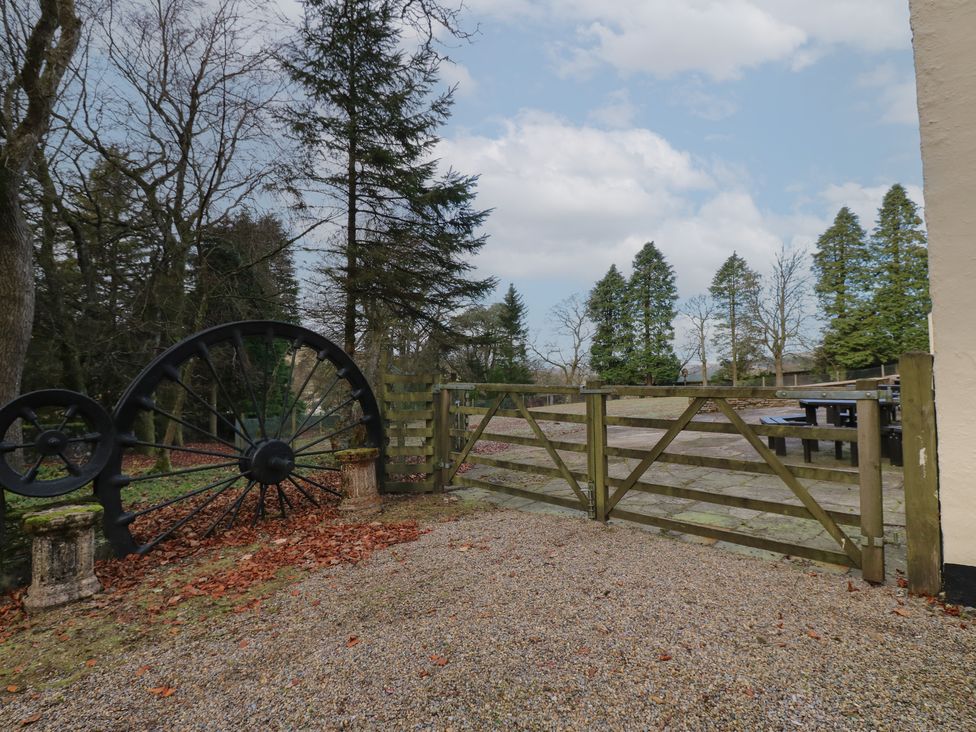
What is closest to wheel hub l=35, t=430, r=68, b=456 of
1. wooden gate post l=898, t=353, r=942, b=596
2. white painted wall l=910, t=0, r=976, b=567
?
wooden gate post l=898, t=353, r=942, b=596

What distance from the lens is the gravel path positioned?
1935 millimetres

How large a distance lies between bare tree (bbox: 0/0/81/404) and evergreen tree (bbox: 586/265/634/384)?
3033 cm

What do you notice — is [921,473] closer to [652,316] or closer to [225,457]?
[225,457]

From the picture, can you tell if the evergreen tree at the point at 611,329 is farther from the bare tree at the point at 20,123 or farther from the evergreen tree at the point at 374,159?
the bare tree at the point at 20,123

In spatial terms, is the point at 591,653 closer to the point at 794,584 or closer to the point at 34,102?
the point at 794,584

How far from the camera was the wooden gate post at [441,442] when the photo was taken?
5957mm

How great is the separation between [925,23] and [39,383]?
1632 cm

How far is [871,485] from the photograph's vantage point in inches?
118

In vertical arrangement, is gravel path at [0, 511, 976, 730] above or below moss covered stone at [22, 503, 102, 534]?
below

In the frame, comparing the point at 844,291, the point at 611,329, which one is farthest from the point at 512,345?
the point at 844,291

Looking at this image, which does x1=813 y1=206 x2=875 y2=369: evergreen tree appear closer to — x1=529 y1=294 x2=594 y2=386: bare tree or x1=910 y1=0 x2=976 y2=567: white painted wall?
x1=529 y1=294 x2=594 y2=386: bare tree

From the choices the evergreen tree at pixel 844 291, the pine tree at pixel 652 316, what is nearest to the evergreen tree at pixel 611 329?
the pine tree at pixel 652 316

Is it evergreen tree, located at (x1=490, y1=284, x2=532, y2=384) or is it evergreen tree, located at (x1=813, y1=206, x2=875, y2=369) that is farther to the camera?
evergreen tree, located at (x1=490, y1=284, x2=532, y2=384)

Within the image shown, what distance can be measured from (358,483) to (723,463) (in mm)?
3605
